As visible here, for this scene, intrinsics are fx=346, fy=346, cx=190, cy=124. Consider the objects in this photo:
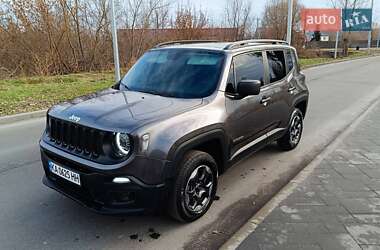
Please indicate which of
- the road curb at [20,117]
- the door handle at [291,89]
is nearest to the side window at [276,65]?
the door handle at [291,89]

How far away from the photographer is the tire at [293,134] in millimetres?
5836

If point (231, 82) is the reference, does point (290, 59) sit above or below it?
above

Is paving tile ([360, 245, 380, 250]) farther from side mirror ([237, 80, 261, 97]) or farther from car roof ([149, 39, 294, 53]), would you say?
car roof ([149, 39, 294, 53])

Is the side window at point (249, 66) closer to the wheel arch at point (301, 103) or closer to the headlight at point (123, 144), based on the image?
the wheel arch at point (301, 103)

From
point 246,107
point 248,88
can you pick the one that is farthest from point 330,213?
point 248,88

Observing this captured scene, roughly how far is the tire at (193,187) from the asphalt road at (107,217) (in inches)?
5.3

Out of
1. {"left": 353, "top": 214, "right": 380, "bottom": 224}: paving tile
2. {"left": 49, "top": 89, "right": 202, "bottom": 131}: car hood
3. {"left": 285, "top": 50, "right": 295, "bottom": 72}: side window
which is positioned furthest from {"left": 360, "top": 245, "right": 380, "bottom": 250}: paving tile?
{"left": 285, "top": 50, "right": 295, "bottom": 72}: side window

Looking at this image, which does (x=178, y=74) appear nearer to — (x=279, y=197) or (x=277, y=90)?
(x=277, y=90)

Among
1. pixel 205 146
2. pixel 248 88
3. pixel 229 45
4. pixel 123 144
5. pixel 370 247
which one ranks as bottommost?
pixel 370 247

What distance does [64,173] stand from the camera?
339cm

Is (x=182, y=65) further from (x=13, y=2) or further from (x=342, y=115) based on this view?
(x=13, y=2)

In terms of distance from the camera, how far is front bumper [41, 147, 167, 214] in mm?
3043

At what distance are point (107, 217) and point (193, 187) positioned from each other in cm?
99

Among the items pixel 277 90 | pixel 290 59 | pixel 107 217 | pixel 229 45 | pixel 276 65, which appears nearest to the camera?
pixel 107 217
